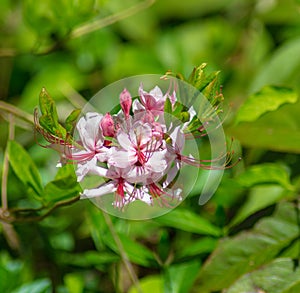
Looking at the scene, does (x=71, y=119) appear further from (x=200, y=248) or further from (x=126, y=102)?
(x=200, y=248)

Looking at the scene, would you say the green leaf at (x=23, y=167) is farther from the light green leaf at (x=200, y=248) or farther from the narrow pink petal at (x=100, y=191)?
the light green leaf at (x=200, y=248)

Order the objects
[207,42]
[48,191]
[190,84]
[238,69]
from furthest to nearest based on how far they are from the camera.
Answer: [207,42]
[238,69]
[48,191]
[190,84]

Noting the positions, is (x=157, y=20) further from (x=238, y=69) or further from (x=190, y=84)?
(x=190, y=84)

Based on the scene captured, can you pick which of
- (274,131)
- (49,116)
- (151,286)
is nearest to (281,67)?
(274,131)

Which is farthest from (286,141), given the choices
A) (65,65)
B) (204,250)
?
(65,65)

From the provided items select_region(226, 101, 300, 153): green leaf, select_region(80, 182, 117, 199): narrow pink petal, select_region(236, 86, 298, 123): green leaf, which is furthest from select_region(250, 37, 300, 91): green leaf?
select_region(80, 182, 117, 199): narrow pink petal

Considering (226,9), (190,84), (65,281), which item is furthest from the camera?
(226,9)
